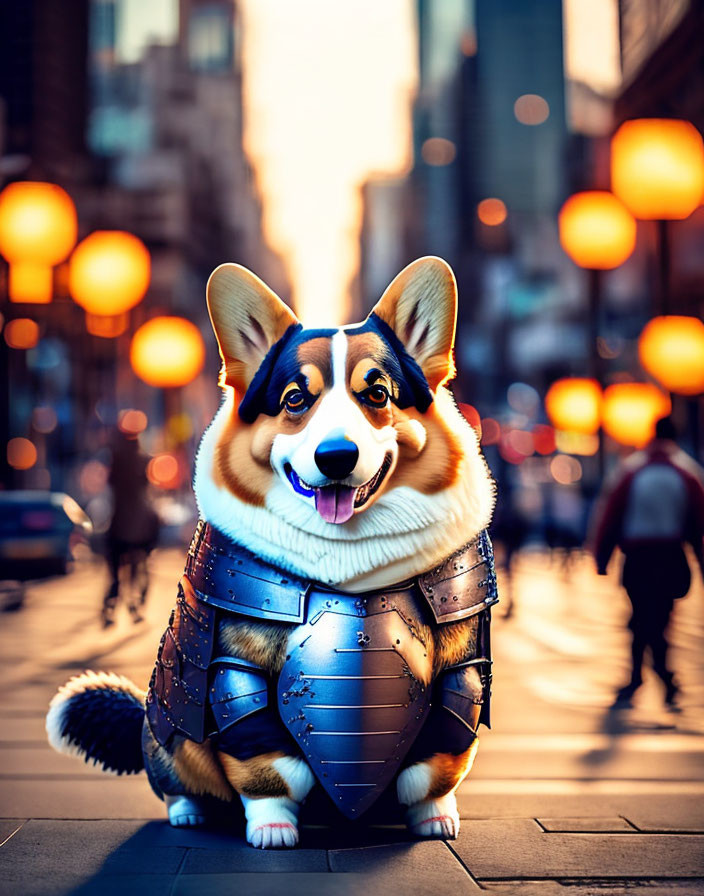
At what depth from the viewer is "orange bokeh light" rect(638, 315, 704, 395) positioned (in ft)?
37.9

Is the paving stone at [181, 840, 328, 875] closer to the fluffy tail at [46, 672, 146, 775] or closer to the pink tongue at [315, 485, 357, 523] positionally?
the fluffy tail at [46, 672, 146, 775]

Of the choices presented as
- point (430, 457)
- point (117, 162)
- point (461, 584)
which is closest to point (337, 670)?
point (461, 584)

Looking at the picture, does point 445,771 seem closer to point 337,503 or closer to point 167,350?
point 337,503

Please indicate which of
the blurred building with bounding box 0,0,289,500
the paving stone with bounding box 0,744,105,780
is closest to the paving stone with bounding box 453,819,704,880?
the paving stone with bounding box 0,744,105,780

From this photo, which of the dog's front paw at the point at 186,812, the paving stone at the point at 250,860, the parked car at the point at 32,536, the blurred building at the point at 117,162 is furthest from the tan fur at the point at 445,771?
the parked car at the point at 32,536

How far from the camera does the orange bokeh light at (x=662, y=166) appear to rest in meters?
10.3

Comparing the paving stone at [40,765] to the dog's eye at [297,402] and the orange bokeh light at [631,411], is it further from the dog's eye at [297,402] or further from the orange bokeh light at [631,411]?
the orange bokeh light at [631,411]

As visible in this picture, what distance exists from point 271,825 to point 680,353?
7.88 meters

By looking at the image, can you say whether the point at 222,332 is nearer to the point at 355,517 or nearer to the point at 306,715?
the point at 355,517

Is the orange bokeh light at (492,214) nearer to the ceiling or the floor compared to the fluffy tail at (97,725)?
nearer to the ceiling

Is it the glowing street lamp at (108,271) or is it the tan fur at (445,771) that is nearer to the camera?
the tan fur at (445,771)

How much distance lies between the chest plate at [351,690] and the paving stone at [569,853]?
1.52ft

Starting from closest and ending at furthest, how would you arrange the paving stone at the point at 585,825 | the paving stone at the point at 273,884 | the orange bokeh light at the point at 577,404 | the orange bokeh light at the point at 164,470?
the paving stone at the point at 273,884 < the paving stone at the point at 585,825 < the orange bokeh light at the point at 577,404 < the orange bokeh light at the point at 164,470

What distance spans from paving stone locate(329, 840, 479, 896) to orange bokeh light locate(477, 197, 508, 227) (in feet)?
348
